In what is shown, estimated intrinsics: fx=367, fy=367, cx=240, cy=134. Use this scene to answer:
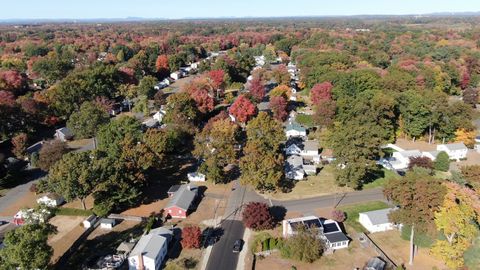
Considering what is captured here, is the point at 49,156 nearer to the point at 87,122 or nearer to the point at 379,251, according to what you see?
the point at 87,122

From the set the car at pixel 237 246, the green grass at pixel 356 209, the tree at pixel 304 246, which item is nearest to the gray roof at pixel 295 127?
the green grass at pixel 356 209

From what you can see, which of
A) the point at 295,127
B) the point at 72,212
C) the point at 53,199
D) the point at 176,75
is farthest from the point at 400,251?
the point at 176,75

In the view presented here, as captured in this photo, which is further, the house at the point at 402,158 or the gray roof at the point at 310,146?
the gray roof at the point at 310,146

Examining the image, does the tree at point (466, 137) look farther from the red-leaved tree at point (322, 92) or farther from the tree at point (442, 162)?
the red-leaved tree at point (322, 92)

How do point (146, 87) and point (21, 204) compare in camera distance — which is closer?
point (21, 204)

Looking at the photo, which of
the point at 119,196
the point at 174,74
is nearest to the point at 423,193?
the point at 119,196

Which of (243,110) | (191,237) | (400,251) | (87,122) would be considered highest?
(87,122)
